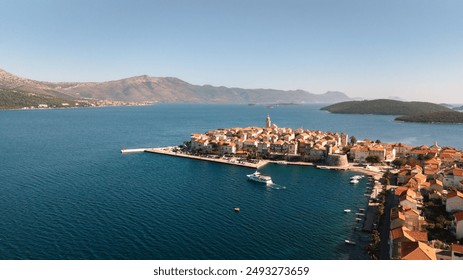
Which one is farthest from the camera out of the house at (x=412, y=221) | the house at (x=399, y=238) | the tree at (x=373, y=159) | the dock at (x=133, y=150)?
the dock at (x=133, y=150)

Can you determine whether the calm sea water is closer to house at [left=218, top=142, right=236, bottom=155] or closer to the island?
the island

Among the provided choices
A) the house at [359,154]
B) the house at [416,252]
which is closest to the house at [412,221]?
the house at [416,252]

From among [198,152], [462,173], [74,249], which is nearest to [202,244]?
[74,249]

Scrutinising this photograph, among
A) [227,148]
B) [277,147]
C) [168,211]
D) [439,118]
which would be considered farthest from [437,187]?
[439,118]

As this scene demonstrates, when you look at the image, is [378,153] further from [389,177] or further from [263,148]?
[263,148]

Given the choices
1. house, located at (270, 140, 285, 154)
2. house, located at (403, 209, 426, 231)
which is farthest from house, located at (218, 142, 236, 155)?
house, located at (403, 209, 426, 231)

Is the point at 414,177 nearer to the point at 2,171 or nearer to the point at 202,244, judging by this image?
the point at 202,244

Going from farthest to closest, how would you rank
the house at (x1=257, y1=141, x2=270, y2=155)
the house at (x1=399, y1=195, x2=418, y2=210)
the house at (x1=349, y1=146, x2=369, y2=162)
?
1. the house at (x1=257, y1=141, x2=270, y2=155)
2. the house at (x1=349, y1=146, x2=369, y2=162)
3. the house at (x1=399, y1=195, x2=418, y2=210)

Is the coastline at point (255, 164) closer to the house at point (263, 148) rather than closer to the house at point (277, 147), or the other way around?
the house at point (263, 148)

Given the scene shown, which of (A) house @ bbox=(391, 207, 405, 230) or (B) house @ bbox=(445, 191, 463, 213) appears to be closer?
(A) house @ bbox=(391, 207, 405, 230)
